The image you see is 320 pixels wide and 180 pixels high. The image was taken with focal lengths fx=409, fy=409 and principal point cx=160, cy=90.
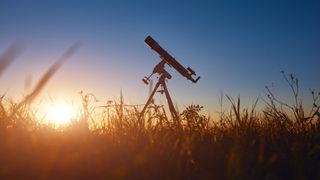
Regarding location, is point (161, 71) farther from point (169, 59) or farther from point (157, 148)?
point (157, 148)

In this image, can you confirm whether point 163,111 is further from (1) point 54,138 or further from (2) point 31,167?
(2) point 31,167

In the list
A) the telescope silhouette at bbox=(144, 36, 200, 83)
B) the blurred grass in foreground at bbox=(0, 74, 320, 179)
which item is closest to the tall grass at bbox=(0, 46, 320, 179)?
the blurred grass in foreground at bbox=(0, 74, 320, 179)

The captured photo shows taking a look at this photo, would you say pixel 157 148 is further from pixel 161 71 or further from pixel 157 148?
pixel 161 71

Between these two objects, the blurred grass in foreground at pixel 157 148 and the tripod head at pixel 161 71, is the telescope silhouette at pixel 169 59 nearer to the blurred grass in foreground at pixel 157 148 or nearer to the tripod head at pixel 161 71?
the tripod head at pixel 161 71

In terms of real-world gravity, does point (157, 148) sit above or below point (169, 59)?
below

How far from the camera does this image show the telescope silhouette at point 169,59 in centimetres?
1026

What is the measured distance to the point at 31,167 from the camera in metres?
3.40

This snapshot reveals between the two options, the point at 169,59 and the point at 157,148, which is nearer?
the point at 157,148

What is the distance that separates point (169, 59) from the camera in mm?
10539

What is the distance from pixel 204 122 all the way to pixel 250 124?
899 millimetres

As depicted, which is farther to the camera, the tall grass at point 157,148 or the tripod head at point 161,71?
the tripod head at point 161,71

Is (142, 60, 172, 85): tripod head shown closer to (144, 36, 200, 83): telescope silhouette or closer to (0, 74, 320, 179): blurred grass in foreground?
(144, 36, 200, 83): telescope silhouette

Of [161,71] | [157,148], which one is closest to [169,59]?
[161,71]

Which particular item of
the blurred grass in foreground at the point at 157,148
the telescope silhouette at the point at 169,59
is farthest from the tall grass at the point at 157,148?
the telescope silhouette at the point at 169,59
